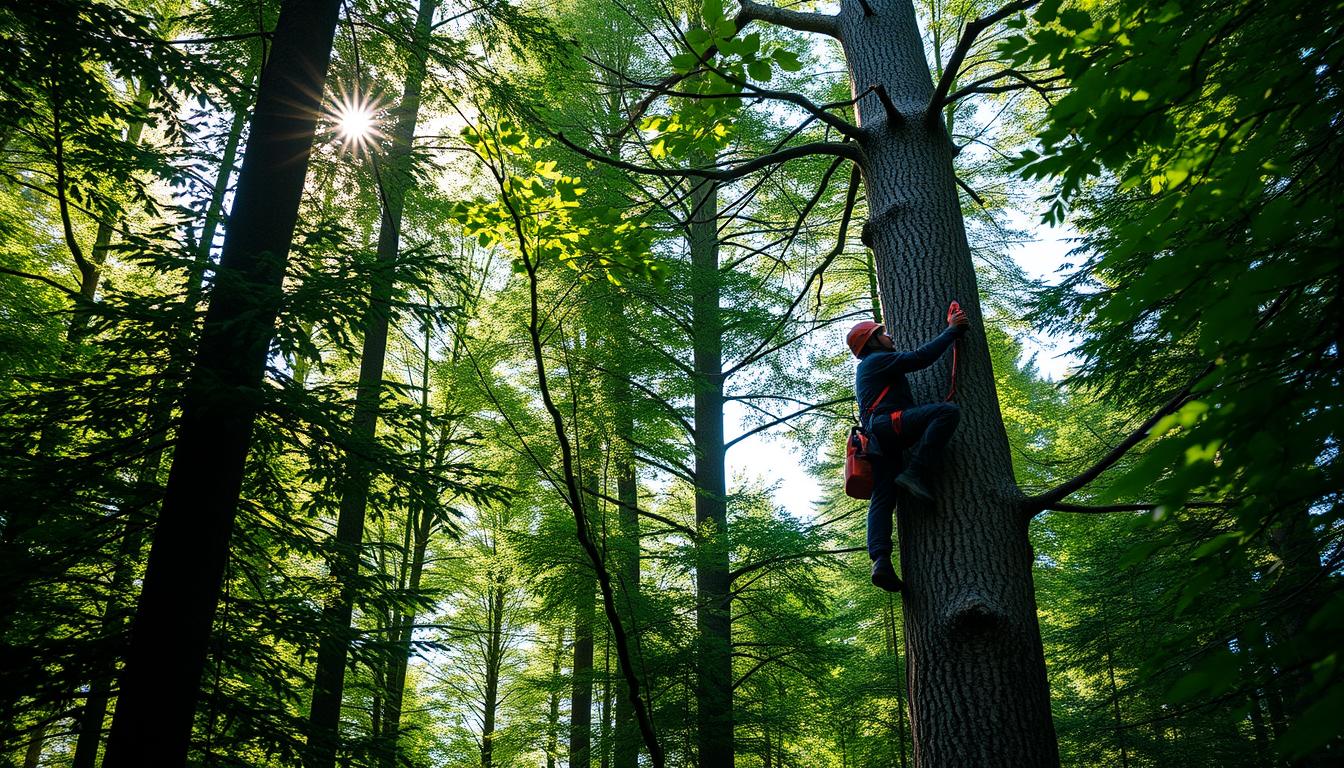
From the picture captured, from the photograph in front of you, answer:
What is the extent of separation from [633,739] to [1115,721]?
25.0 feet

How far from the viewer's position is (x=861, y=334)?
147 inches

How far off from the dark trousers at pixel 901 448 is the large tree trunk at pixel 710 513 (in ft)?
12.1

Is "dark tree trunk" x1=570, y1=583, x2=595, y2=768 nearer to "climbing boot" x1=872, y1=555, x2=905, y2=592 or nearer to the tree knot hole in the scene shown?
"climbing boot" x1=872, y1=555, x2=905, y2=592

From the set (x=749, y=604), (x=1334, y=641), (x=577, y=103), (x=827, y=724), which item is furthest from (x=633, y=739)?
(x=577, y=103)

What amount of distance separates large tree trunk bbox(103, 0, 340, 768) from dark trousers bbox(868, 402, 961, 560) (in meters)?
3.25

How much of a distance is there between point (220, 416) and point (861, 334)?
11.7ft

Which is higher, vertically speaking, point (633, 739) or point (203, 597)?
point (203, 597)

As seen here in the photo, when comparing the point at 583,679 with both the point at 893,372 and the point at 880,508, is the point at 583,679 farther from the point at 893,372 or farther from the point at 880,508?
the point at 893,372

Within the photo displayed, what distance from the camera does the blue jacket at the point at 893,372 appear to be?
314cm

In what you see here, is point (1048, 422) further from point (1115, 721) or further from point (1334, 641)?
point (1334, 641)

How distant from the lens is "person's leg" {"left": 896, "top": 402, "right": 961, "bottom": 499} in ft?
9.74

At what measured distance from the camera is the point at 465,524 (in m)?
14.6

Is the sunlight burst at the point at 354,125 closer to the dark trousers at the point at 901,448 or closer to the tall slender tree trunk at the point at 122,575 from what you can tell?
the tall slender tree trunk at the point at 122,575

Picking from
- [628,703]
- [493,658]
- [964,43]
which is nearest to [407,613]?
[628,703]
